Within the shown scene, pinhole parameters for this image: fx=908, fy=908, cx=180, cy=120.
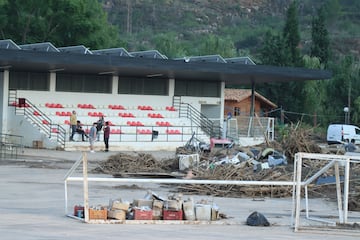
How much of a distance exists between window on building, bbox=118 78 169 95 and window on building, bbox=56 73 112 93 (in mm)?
1144

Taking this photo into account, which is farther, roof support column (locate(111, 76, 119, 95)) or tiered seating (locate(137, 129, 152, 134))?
roof support column (locate(111, 76, 119, 95))

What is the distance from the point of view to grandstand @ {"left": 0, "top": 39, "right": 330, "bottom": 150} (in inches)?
1961

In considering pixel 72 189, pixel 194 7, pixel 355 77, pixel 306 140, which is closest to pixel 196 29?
pixel 194 7

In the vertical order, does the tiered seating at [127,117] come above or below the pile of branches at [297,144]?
above

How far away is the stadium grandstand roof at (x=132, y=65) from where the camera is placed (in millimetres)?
48031

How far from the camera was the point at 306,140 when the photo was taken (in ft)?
119

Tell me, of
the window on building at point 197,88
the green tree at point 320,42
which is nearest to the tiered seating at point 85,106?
the window on building at point 197,88

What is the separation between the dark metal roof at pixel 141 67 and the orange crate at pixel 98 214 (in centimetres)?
2967

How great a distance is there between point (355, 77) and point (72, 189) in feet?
220

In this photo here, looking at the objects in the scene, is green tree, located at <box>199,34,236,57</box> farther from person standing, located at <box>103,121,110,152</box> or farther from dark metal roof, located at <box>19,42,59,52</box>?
person standing, located at <box>103,121,110,152</box>

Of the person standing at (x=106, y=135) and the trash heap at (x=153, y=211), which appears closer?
the trash heap at (x=153, y=211)

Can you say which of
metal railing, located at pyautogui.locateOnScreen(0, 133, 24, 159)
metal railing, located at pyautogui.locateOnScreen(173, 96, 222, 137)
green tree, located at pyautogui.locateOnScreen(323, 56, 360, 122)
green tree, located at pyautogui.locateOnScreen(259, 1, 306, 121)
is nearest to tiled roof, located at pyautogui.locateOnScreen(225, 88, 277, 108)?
green tree, located at pyautogui.locateOnScreen(259, 1, 306, 121)

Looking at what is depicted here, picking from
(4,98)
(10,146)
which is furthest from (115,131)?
(10,146)

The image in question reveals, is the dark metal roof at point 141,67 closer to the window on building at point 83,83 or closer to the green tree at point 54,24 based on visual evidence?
the window on building at point 83,83
